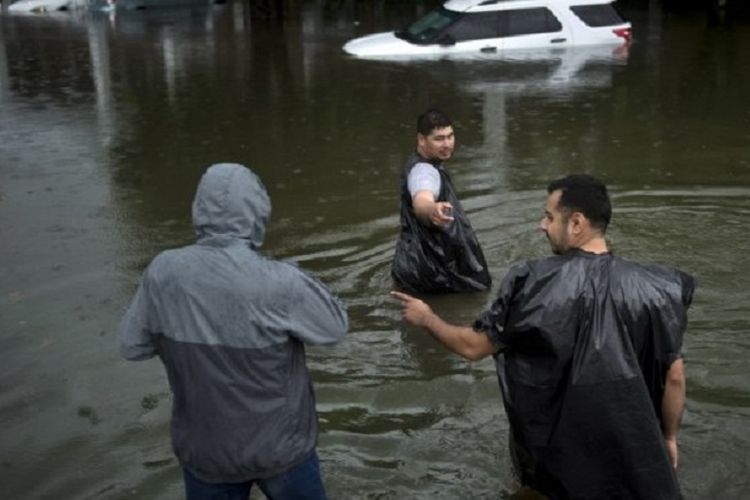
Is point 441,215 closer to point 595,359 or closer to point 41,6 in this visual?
point 595,359

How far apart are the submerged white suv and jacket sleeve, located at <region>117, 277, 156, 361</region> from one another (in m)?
16.5

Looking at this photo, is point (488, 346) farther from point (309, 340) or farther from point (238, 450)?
point (238, 450)

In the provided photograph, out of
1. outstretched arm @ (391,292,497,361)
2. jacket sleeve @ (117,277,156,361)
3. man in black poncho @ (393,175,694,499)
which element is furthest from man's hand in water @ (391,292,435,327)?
jacket sleeve @ (117,277,156,361)

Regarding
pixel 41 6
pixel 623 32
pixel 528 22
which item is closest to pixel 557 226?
pixel 528 22

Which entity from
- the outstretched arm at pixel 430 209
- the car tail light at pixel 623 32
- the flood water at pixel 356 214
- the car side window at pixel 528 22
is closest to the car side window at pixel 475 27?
the car side window at pixel 528 22

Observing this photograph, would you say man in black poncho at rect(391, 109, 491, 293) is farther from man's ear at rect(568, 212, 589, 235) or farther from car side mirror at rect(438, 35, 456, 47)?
car side mirror at rect(438, 35, 456, 47)

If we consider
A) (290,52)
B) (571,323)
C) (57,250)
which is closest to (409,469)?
(571,323)

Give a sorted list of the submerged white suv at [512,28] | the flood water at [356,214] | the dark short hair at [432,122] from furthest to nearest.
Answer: the submerged white suv at [512,28], the dark short hair at [432,122], the flood water at [356,214]

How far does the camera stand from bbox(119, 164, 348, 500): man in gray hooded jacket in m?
3.12

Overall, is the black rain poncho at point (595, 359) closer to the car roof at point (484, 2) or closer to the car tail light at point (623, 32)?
the car roof at point (484, 2)

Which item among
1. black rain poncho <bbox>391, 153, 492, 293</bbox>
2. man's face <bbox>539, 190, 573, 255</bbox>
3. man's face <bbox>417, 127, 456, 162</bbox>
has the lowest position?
black rain poncho <bbox>391, 153, 492, 293</bbox>

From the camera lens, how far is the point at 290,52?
23.0m

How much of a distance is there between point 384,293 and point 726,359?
7.85ft

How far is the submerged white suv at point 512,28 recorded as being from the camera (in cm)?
1919
